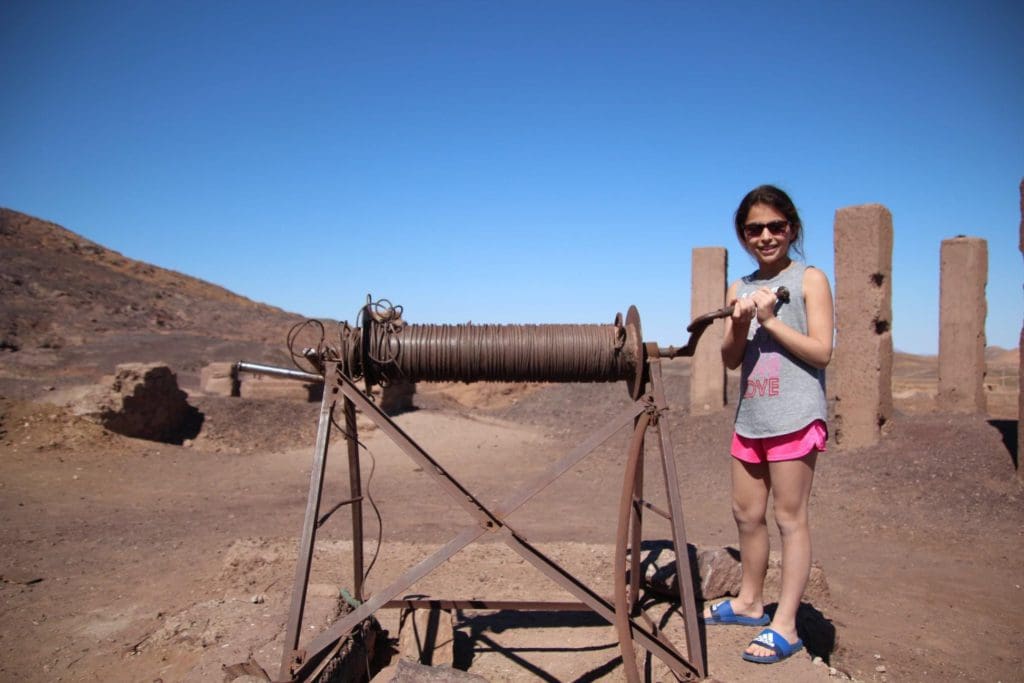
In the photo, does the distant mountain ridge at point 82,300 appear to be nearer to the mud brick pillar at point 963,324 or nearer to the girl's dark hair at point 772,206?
the girl's dark hair at point 772,206

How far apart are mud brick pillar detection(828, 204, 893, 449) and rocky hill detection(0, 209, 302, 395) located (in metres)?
14.6

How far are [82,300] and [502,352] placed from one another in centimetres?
3004

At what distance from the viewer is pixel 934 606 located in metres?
4.79

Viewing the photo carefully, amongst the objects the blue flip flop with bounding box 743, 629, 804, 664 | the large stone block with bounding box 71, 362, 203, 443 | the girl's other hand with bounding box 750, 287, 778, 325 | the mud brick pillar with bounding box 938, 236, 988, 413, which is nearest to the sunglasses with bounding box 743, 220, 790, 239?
the girl's other hand with bounding box 750, 287, 778, 325

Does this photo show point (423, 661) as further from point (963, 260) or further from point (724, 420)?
point (963, 260)

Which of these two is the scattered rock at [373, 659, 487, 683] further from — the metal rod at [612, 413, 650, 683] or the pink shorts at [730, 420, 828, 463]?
the pink shorts at [730, 420, 828, 463]

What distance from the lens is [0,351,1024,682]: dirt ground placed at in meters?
3.51

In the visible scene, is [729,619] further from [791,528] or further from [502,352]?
[502,352]

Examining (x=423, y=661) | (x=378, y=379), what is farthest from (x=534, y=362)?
(x=423, y=661)

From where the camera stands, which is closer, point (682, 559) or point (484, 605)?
point (682, 559)

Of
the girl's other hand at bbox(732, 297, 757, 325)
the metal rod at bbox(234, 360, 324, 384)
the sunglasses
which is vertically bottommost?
the metal rod at bbox(234, 360, 324, 384)

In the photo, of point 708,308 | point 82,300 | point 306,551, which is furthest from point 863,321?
point 82,300

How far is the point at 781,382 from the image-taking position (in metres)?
2.89

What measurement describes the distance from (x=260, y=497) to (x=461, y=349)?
18.8 feet
